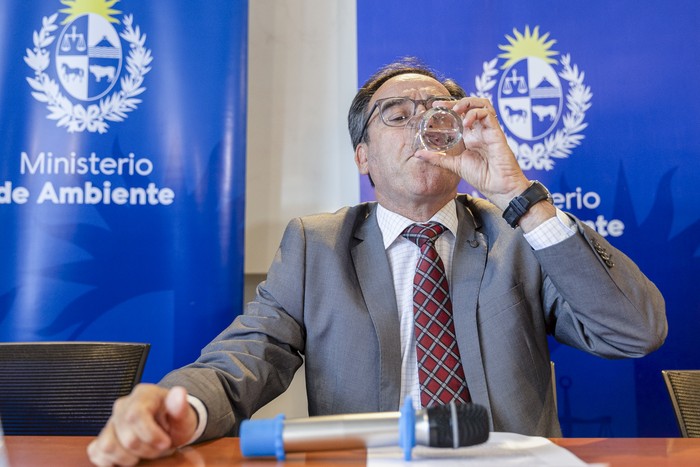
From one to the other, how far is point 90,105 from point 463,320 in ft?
5.38

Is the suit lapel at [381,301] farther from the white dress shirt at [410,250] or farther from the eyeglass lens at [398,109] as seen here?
the eyeglass lens at [398,109]

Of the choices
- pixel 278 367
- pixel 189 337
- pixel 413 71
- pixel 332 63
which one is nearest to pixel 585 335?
pixel 278 367

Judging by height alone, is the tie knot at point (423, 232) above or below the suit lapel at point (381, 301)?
above

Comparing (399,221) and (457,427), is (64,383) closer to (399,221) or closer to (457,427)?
(399,221)

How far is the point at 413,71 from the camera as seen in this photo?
2246 millimetres

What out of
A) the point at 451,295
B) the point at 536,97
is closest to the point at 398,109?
the point at 451,295

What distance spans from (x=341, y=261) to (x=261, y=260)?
3.74 ft

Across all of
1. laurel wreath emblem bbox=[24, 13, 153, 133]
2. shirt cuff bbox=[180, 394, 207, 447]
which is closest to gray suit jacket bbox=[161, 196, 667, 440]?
shirt cuff bbox=[180, 394, 207, 447]

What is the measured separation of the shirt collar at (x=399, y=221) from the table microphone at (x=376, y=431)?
939mm

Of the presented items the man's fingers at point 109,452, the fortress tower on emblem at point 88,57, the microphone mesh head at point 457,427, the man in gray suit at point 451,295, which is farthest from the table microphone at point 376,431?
the fortress tower on emblem at point 88,57

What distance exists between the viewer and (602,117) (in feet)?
8.57

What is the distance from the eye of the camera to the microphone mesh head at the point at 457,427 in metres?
1.00

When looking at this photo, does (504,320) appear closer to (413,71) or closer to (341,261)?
(341,261)

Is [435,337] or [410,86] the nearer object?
[435,337]
